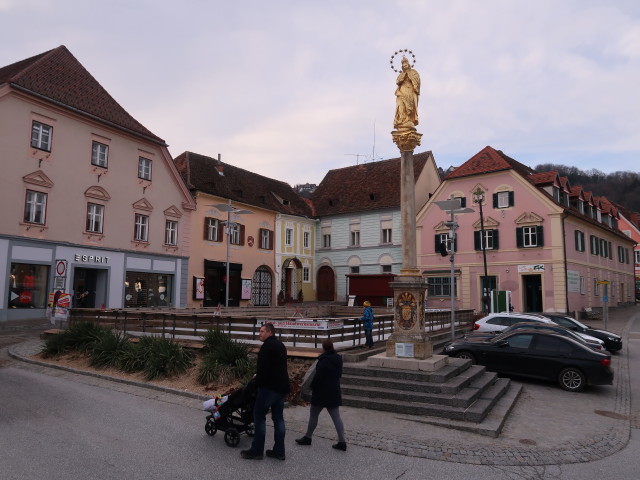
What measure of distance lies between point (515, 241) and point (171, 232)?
75.2 feet

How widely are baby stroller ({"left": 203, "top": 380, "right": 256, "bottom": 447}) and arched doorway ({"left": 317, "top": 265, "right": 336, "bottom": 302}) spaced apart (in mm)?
34265

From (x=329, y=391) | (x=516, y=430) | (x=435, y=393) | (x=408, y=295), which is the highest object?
(x=408, y=295)

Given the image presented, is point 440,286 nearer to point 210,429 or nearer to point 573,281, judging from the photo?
point 573,281

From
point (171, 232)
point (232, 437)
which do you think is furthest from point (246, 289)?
point (232, 437)

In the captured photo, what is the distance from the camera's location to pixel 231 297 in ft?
112

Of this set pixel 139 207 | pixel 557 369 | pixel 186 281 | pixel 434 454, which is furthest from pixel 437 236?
pixel 434 454

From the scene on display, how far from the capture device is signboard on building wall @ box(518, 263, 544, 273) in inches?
1244

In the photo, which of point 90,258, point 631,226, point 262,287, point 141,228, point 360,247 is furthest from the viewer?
point 631,226

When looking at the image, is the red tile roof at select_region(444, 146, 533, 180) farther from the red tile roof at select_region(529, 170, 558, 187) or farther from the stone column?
the stone column

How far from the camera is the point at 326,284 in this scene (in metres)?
42.3

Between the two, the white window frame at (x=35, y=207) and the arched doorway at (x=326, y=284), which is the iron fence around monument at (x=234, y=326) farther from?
the arched doorway at (x=326, y=284)

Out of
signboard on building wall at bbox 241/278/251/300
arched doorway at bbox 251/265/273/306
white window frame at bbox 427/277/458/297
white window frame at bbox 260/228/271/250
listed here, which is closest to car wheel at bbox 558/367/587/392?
white window frame at bbox 427/277/458/297

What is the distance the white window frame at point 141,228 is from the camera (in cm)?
2761

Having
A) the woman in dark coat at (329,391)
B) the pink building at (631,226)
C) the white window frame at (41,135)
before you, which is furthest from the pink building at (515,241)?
the pink building at (631,226)
